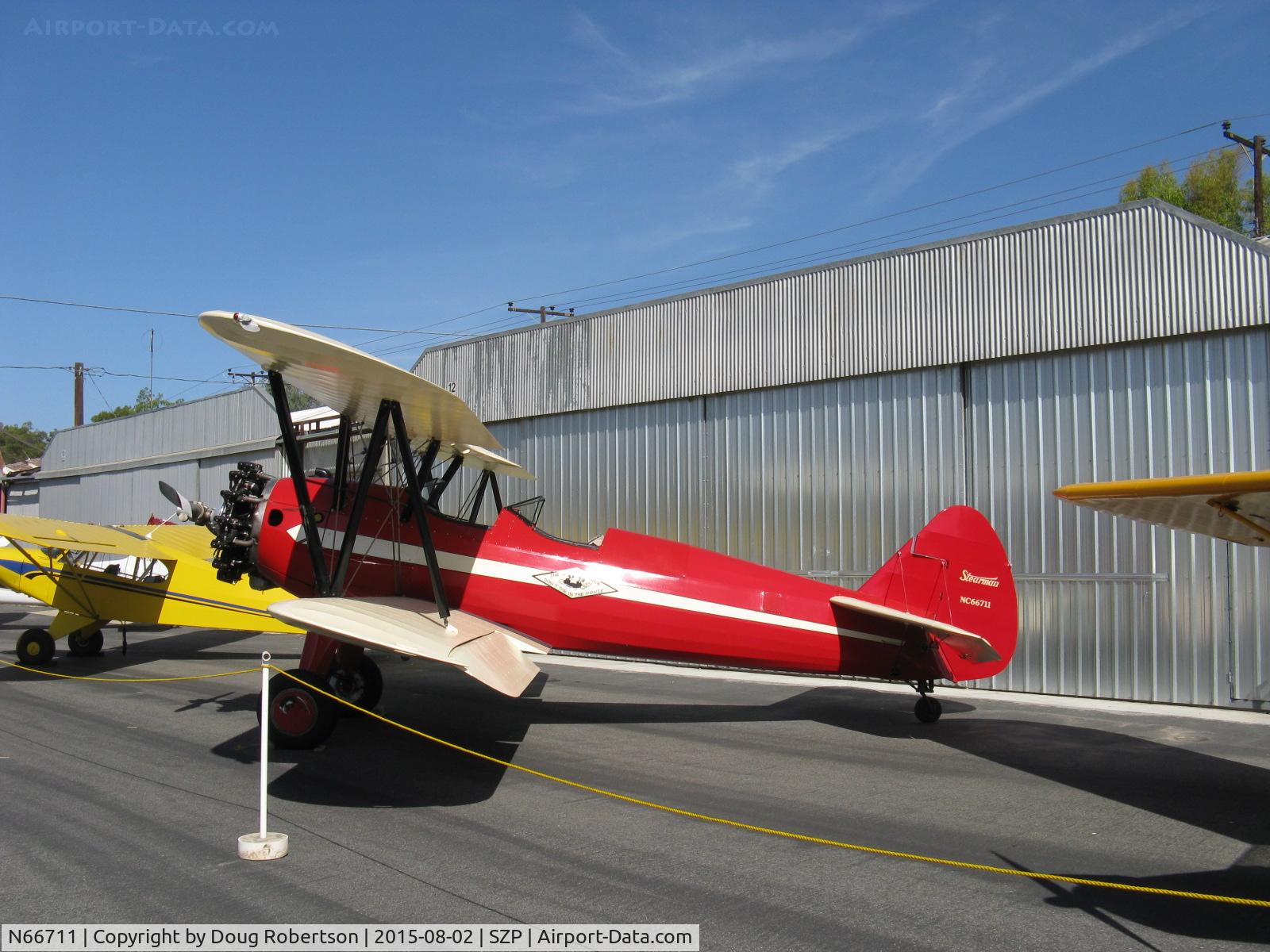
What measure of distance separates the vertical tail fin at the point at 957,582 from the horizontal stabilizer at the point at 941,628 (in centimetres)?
35

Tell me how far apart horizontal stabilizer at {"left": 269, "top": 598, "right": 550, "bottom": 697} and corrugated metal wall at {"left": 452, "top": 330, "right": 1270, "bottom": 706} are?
7.63 metres

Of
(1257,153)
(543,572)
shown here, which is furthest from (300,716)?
(1257,153)

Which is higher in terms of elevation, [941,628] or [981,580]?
[981,580]

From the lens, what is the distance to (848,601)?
9.22 metres

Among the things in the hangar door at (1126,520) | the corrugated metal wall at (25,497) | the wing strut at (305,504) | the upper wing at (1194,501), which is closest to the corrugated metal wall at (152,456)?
the corrugated metal wall at (25,497)

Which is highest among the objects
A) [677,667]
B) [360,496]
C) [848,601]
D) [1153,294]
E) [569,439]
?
[1153,294]

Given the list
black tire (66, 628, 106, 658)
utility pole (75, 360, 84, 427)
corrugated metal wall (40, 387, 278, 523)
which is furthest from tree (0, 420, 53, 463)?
black tire (66, 628, 106, 658)

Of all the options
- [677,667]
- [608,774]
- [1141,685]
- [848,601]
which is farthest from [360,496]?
[1141,685]

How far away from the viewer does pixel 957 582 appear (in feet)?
31.9

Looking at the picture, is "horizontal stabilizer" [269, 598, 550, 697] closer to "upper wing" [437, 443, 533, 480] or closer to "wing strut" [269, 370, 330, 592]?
"wing strut" [269, 370, 330, 592]

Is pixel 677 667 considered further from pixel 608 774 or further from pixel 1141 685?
pixel 608 774

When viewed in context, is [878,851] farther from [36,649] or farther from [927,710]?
[36,649]

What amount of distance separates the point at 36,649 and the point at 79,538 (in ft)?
6.34

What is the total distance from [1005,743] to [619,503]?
383 inches
